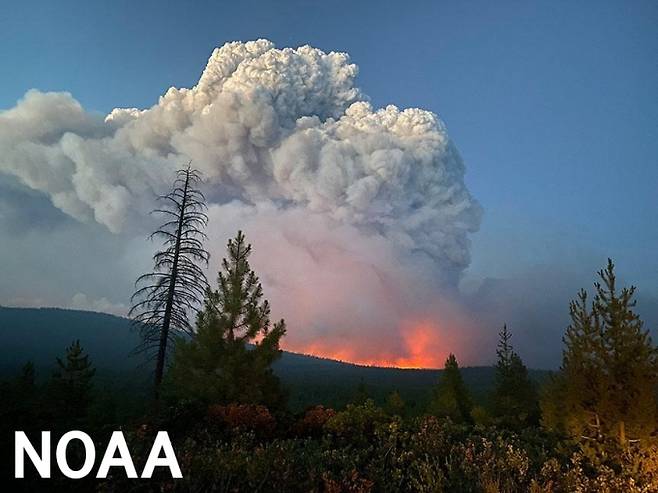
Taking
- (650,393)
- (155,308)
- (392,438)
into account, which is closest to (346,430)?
(392,438)

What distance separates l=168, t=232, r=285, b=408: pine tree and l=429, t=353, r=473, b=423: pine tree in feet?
46.0

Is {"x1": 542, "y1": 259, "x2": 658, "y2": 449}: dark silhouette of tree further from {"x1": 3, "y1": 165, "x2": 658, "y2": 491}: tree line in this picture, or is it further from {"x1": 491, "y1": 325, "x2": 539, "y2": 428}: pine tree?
{"x1": 491, "y1": 325, "x2": 539, "y2": 428}: pine tree

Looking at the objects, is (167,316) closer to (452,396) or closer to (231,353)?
(231,353)

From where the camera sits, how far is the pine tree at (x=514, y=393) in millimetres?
29656

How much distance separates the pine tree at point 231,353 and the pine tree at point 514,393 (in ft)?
55.3

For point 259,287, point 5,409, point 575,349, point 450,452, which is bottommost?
point 450,452

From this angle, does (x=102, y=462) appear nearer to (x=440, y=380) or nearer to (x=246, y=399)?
(x=246, y=399)

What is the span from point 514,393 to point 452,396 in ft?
14.4

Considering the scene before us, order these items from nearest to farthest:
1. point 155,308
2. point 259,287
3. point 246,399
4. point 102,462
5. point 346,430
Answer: point 102,462, point 346,430, point 246,399, point 259,287, point 155,308

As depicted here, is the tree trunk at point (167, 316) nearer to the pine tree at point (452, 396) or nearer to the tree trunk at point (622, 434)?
the tree trunk at point (622, 434)

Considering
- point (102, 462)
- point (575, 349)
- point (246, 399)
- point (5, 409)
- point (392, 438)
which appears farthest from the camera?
point (246, 399)

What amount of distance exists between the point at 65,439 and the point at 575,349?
45.7ft

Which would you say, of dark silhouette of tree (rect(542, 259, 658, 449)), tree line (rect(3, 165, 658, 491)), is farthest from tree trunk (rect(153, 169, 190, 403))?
dark silhouette of tree (rect(542, 259, 658, 449))

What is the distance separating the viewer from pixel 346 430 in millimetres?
12586
